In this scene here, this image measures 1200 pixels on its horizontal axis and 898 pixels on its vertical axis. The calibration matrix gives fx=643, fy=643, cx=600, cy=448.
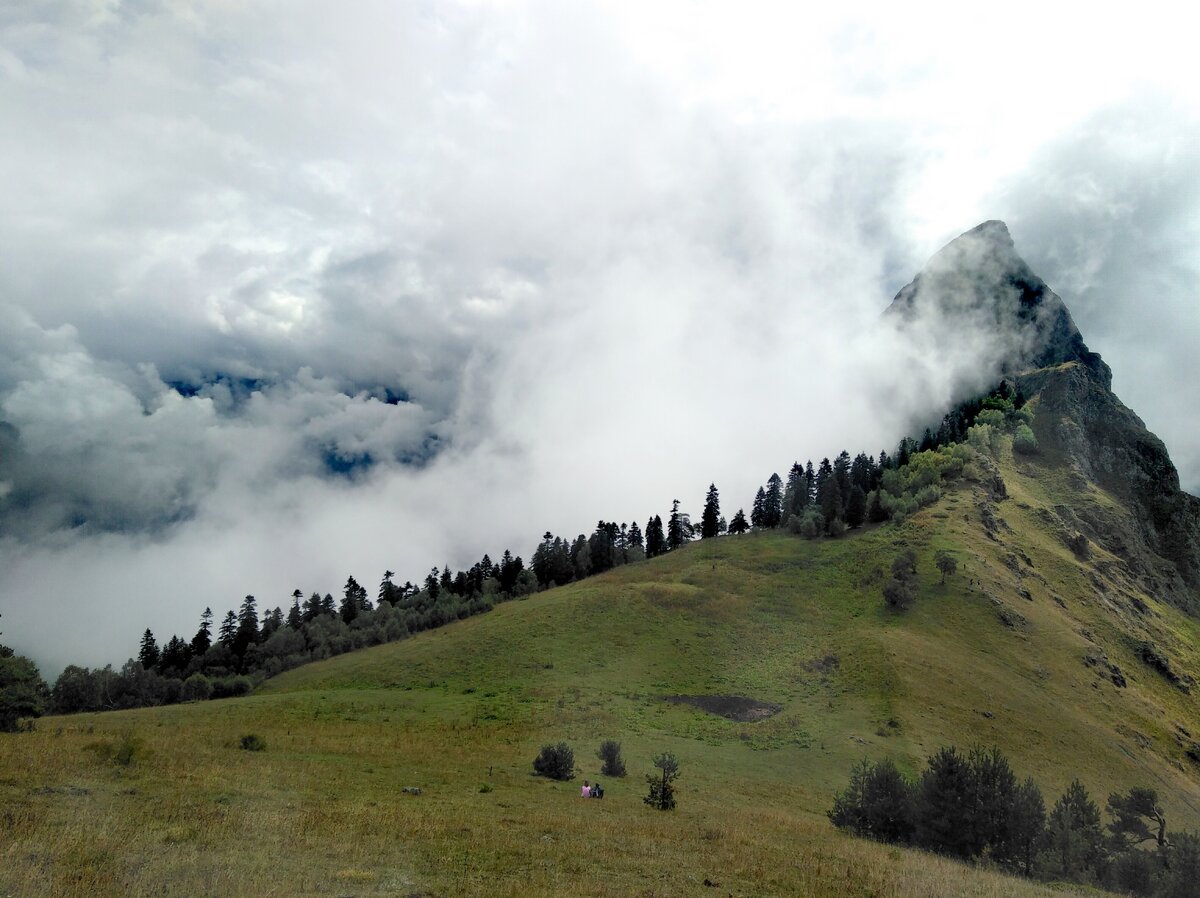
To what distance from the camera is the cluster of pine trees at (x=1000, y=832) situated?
91.8 ft

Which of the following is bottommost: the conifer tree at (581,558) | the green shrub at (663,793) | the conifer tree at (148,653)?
the conifer tree at (148,653)

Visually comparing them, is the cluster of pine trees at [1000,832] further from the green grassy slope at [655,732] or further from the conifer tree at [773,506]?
the conifer tree at [773,506]

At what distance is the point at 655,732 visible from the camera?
186ft

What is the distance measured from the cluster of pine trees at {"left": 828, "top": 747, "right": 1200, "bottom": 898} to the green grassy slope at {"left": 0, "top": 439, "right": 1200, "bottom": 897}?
171 inches

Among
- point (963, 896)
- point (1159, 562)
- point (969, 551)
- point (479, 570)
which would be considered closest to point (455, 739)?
point (963, 896)

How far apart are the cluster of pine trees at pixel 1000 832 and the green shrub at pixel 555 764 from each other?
49.6 ft

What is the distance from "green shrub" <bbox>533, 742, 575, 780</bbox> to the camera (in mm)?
37906

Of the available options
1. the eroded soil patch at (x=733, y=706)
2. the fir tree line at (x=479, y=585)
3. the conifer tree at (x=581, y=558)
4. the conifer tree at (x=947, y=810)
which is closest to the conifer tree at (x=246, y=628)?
the fir tree line at (x=479, y=585)

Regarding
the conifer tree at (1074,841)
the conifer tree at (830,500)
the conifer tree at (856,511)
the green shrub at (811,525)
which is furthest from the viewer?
the conifer tree at (830,500)

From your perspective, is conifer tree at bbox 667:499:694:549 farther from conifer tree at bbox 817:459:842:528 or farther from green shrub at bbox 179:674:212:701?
green shrub at bbox 179:674:212:701

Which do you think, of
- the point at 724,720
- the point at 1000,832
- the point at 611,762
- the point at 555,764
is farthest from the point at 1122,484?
the point at 555,764

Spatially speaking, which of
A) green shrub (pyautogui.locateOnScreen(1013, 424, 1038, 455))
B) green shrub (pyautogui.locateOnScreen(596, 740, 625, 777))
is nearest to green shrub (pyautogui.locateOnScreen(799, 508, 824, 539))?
green shrub (pyautogui.locateOnScreen(1013, 424, 1038, 455))

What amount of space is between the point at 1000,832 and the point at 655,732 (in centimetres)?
3122

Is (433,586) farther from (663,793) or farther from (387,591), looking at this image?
(663,793)
